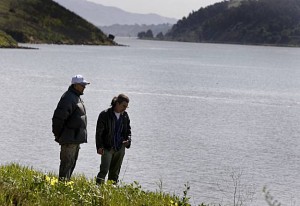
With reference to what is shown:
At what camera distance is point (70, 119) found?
1455 cm

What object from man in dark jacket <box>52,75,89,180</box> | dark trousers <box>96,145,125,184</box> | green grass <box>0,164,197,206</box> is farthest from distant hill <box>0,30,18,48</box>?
green grass <box>0,164,197,206</box>

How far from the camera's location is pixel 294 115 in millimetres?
53688

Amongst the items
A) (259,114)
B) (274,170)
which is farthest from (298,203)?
(259,114)

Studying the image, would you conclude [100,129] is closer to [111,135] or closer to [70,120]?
[111,135]

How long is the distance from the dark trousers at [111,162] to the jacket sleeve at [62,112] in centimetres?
142

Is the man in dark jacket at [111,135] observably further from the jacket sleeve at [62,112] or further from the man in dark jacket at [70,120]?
the jacket sleeve at [62,112]

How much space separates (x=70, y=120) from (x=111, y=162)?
6.13 ft

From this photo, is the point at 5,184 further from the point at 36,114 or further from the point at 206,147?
the point at 36,114

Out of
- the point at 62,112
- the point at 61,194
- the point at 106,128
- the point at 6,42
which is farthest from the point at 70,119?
the point at 6,42

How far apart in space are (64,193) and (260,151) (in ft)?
72.9

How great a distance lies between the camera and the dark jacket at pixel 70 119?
47.0ft

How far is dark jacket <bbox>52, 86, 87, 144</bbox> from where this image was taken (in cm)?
1434

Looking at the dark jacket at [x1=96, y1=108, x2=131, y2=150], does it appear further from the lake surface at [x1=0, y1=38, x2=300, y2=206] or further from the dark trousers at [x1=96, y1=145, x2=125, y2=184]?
the lake surface at [x1=0, y1=38, x2=300, y2=206]

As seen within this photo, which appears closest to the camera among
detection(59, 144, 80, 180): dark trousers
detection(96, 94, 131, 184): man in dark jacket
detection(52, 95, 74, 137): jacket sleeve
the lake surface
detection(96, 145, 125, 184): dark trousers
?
detection(52, 95, 74, 137): jacket sleeve
